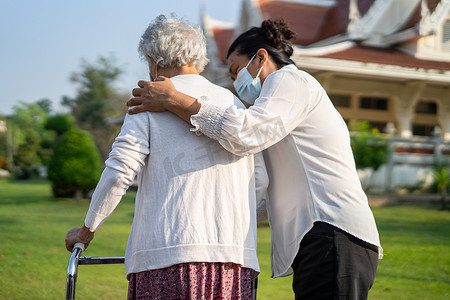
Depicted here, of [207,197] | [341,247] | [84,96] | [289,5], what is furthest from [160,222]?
[84,96]

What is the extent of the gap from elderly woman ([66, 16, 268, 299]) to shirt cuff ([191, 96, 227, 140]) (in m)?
0.07

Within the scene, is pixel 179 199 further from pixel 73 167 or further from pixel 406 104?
pixel 406 104

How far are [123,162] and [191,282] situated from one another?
0.47m

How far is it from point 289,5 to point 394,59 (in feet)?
13.6

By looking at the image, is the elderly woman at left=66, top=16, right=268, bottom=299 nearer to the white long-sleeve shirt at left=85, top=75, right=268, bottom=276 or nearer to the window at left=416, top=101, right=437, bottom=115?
the white long-sleeve shirt at left=85, top=75, right=268, bottom=276

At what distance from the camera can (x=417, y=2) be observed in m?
14.4

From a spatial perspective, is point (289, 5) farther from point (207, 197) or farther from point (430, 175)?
point (207, 197)

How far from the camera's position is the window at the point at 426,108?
53.1ft

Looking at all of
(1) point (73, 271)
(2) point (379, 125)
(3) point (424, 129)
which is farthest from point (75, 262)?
(3) point (424, 129)

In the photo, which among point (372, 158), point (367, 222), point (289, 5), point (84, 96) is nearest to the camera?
point (367, 222)

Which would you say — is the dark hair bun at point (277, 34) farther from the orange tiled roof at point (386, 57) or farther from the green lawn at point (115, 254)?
the orange tiled roof at point (386, 57)

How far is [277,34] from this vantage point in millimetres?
2275

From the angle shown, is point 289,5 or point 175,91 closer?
point 175,91

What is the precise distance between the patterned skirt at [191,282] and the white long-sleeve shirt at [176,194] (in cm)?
4
